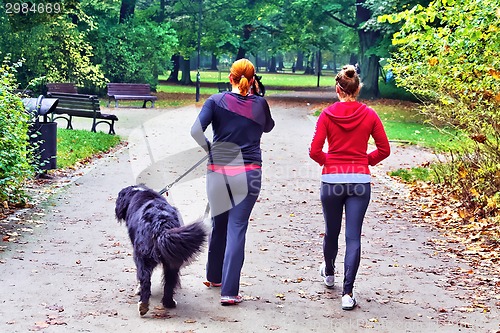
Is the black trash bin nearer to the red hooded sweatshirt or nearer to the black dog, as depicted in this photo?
the black dog

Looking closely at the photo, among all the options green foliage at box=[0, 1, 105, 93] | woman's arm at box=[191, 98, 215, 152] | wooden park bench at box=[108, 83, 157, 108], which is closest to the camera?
woman's arm at box=[191, 98, 215, 152]

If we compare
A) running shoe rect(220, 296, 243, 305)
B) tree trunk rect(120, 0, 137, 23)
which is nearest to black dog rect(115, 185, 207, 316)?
running shoe rect(220, 296, 243, 305)

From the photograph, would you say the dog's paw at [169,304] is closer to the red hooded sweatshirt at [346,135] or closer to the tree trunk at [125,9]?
the red hooded sweatshirt at [346,135]

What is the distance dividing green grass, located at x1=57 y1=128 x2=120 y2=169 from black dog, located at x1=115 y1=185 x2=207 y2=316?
737 centimetres

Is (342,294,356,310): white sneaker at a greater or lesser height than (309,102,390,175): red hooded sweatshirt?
lesser

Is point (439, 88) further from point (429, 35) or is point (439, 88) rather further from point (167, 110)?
point (167, 110)

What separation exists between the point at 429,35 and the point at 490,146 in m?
2.55

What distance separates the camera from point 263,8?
43.4m

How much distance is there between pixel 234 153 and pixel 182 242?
0.89m

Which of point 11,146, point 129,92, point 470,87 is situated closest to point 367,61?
point 129,92

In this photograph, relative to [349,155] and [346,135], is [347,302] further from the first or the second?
[346,135]

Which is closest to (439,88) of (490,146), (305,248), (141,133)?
(490,146)

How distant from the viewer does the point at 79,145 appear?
15.9 meters

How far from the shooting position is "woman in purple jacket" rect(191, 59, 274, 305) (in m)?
5.80
